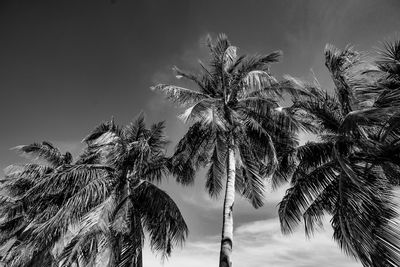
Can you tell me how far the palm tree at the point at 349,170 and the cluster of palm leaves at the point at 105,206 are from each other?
5144mm

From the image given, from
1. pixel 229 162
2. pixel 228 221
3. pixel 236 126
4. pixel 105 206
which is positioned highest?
pixel 236 126

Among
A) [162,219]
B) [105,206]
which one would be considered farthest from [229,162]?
[105,206]

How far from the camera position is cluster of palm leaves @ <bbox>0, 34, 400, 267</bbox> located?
7.55 meters

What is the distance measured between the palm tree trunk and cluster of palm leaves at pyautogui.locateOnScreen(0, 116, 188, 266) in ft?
8.51

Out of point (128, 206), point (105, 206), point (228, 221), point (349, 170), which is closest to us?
point (349, 170)

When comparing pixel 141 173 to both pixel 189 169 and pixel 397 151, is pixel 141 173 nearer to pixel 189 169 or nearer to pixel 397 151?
pixel 189 169

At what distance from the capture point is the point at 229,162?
10977 millimetres

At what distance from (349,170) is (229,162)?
209 inches

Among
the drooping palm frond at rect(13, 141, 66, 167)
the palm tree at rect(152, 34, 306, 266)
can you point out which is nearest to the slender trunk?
the palm tree at rect(152, 34, 306, 266)

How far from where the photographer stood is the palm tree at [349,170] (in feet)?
16.9

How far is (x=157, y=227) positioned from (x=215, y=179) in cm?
331

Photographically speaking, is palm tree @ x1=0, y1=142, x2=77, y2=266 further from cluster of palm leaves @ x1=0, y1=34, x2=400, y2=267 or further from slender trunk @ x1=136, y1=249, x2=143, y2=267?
slender trunk @ x1=136, y1=249, x2=143, y2=267

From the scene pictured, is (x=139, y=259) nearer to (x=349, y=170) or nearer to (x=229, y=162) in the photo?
(x=229, y=162)

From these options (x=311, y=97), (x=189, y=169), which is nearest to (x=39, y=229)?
(x=189, y=169)
